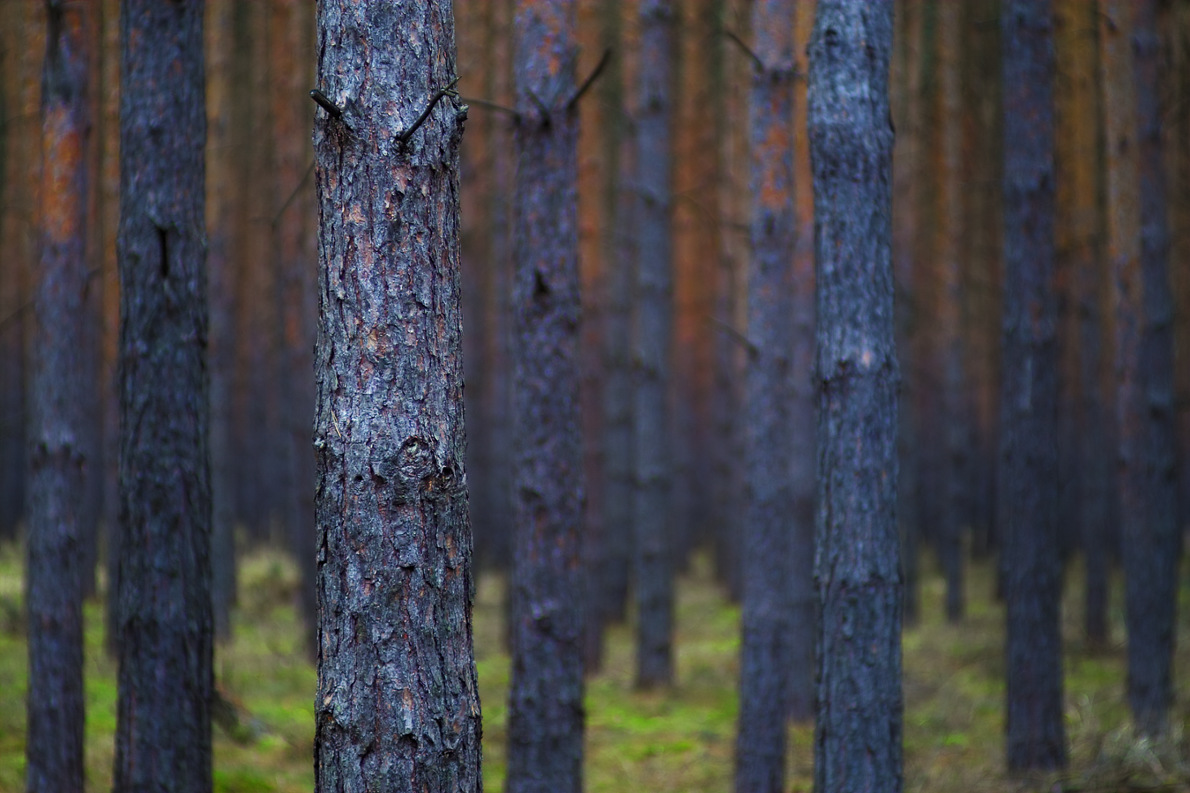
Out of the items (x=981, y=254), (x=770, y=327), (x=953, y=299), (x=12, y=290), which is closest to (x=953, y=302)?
(x=953, y=299)

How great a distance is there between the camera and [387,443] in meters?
2.89

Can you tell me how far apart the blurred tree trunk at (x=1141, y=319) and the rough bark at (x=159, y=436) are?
624 centimetres

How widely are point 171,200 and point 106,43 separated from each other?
7.42 metres

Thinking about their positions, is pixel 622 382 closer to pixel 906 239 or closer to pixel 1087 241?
pixel 906 239

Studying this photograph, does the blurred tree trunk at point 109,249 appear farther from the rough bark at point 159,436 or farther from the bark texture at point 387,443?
the bark texture at point 387,443

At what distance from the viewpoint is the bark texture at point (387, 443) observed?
2881 millimetres

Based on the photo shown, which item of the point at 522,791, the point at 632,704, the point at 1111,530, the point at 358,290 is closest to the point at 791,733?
the point at 632,704

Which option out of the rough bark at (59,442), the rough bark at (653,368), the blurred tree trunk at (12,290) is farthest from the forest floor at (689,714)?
the blurred tree trunk at (12,290)

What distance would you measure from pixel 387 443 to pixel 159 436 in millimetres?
2314

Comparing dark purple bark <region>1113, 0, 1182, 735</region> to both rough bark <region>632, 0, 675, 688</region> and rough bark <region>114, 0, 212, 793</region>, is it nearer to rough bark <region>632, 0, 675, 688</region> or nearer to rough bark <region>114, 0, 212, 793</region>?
rough bark <region>632, 0, 675, 688</region>

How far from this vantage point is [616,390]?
11.9m

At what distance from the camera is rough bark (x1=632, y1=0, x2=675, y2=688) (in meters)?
10.1

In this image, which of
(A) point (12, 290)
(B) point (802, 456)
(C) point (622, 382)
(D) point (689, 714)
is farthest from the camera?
(A) point (12, 290)

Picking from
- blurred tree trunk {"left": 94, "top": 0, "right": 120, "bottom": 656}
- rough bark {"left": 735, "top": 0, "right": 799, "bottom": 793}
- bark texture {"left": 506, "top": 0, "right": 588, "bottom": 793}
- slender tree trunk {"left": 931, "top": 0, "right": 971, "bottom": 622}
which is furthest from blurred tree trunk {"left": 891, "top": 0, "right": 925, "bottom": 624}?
blurred tree trunk {"left": 94, "top": 0, "right": 120, "bottom": 656}
